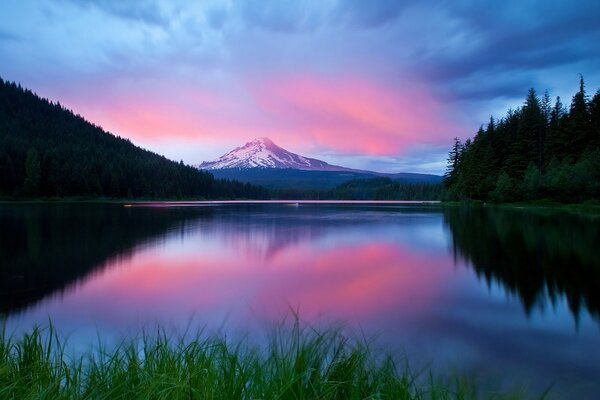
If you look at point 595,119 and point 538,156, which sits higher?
point 595,119

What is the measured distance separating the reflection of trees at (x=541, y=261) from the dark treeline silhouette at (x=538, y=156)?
26.6 m

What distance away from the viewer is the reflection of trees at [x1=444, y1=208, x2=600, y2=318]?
37.1 feet

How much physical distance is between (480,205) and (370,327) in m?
67.9

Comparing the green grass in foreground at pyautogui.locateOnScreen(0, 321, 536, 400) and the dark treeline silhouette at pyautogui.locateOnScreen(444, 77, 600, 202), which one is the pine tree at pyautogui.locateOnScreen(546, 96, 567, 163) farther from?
the green grass in foreground at pyautogui.locateOnScreen(0, 321, 536, 400)

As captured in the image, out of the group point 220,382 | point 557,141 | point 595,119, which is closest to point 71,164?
point 557,141

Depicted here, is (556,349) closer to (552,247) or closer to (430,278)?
(430,278)

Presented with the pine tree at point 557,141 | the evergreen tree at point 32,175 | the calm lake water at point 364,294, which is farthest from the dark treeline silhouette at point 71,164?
the pine tree at point 557,141

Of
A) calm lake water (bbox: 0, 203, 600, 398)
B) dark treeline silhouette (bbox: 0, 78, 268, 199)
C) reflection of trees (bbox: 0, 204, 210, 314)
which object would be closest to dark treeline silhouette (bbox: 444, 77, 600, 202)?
calm lake water (bbox: 0, 203, 600, 398)

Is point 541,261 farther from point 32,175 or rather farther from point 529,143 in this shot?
point 32,175

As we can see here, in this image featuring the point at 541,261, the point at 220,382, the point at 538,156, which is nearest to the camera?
the point at 220,382

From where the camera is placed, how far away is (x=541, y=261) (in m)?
16.2

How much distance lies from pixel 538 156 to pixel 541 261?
202 ft

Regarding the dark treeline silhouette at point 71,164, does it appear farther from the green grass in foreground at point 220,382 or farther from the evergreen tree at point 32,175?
the green grass in foreground at point 220,382

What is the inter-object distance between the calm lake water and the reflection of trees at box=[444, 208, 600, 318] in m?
0.07
